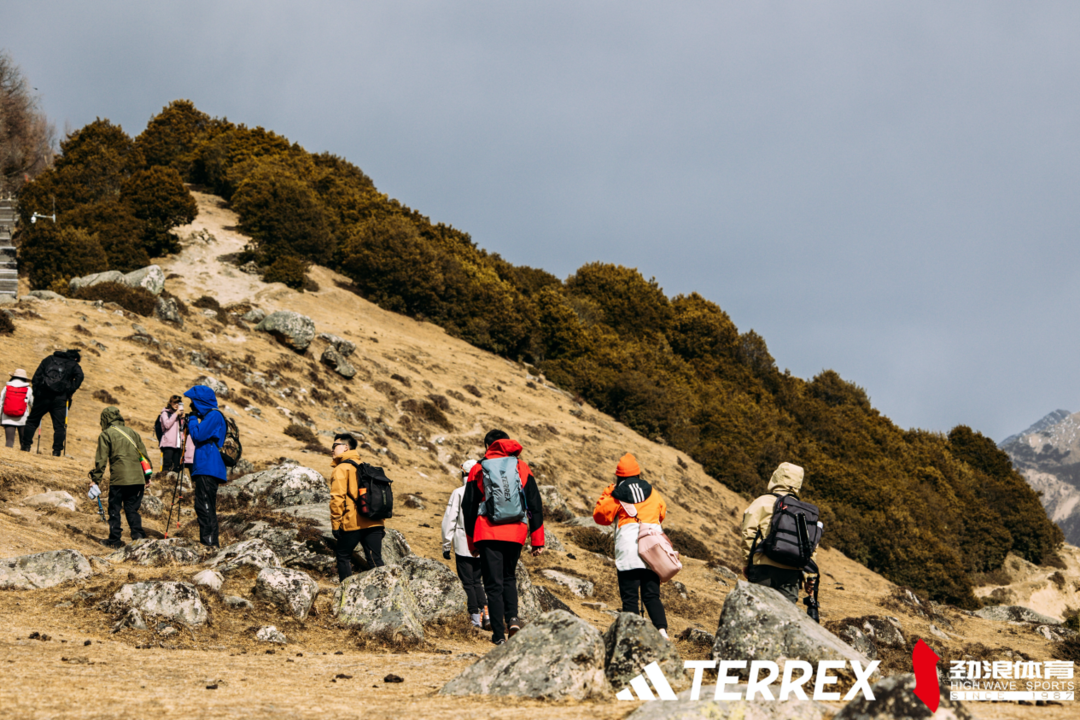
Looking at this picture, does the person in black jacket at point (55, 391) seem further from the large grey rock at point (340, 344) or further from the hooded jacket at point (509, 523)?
the large grey rock at point (340, 344)

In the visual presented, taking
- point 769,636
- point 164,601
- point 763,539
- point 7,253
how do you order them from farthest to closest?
point 7,253
point 164,601
point 763,539
point 769,636

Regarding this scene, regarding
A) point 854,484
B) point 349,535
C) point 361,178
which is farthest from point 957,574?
point 361,178

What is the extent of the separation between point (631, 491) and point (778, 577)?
1519 millimetres

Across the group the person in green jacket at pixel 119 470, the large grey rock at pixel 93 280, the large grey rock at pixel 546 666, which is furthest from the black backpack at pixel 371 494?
the large grey rock at pixel 93 280

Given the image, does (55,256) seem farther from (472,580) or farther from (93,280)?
(472,580)

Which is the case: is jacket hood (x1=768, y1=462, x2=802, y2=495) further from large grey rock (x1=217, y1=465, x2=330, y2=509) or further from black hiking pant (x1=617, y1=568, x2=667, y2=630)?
large grey rock (x1=217, y1=465, x2=330, y2=509)

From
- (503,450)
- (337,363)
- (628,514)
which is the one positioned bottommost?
(628,514)

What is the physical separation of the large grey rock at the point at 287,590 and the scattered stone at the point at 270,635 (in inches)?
20.3

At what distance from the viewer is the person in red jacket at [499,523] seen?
621 centimetres

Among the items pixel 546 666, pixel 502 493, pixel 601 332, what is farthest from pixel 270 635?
pixel 601 332

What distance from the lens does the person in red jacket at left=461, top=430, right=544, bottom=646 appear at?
20.4 feet

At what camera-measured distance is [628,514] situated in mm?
6406

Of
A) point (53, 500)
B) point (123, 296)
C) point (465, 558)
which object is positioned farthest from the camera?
point (123, 296)

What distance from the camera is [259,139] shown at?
178 feet
